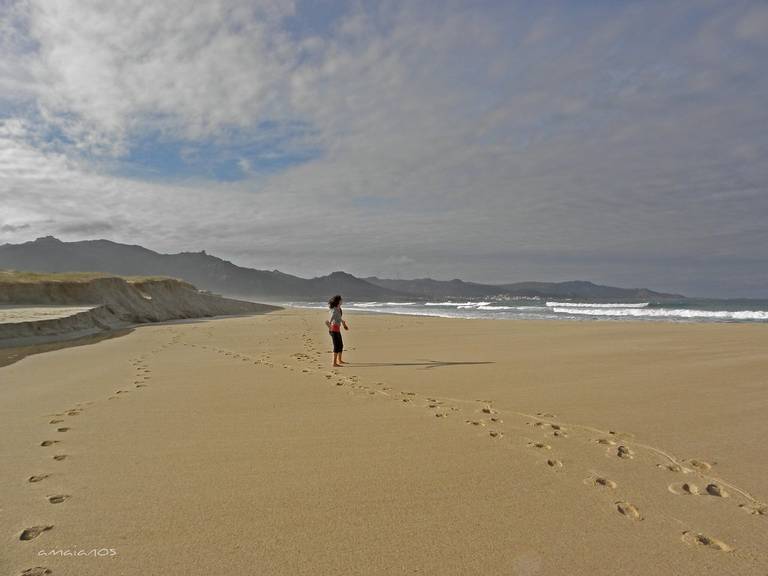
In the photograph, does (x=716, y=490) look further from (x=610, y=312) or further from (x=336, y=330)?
(x=610, y=312)

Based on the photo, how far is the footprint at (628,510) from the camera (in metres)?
3.41

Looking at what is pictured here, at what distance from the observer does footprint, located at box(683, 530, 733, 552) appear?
3012mm

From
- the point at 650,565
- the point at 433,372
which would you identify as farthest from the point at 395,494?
the point at 433,372

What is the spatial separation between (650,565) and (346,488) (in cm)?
222

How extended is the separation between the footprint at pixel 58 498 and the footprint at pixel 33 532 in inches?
17.2

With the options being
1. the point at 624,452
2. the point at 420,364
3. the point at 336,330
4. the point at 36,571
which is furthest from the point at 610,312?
the point at 36,571

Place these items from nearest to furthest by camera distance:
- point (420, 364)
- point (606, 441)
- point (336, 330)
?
point (606, 441)
point (420, 364)
point (336, 330)

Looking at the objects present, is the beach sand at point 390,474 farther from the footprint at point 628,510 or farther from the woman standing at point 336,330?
the woman standing at point 336,330

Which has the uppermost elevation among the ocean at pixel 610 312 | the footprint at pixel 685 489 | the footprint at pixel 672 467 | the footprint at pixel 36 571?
the ocean at pixel 610 312

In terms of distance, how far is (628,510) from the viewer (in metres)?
3.51

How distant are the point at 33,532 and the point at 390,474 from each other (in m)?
2.65

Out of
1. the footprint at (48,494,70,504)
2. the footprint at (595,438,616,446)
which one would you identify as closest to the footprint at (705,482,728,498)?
the footprint at (595,438,616,446)

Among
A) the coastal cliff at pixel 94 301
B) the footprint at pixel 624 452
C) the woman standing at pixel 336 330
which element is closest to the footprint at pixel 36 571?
the footprint at pixel 624 452

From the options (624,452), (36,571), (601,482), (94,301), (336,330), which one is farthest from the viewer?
(94,301)
